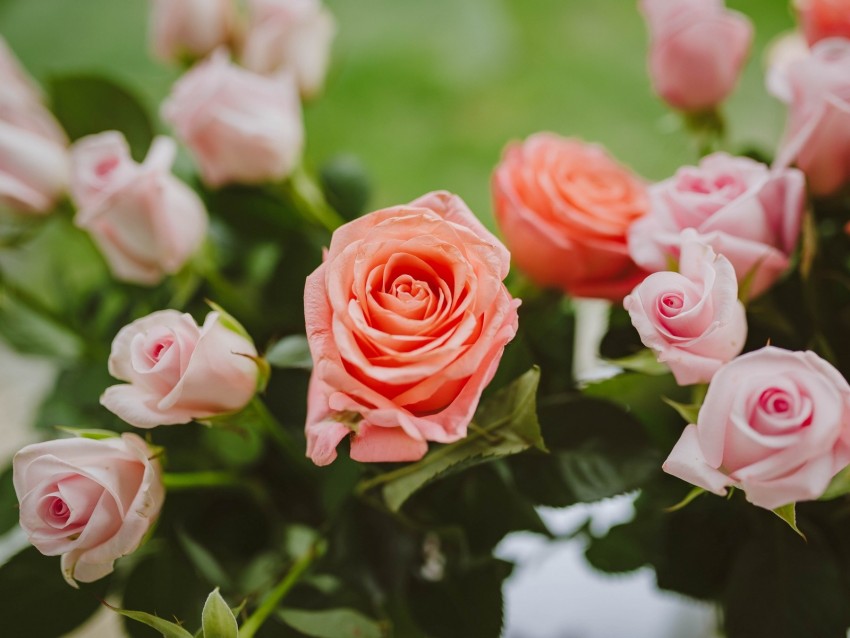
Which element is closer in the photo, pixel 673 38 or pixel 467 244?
pixel 467 244

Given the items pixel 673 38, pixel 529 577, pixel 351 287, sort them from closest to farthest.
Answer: pixel 351 287
pixel 673 38
pixel 529 577

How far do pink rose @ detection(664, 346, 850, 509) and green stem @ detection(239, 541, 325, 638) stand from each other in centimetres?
14

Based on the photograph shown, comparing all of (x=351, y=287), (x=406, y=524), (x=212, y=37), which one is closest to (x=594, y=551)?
(x=406, y=524)

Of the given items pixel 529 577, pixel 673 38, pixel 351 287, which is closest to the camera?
pixel 351 287

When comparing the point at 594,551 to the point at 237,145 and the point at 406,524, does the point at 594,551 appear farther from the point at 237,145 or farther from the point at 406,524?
the point at 237,145

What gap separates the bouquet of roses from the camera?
0.22m

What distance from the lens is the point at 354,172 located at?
380mm

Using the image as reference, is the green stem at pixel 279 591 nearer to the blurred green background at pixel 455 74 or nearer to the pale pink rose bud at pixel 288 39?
the pale pink rose bud at pixel 288 39

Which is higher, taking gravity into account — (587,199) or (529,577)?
(587,199)

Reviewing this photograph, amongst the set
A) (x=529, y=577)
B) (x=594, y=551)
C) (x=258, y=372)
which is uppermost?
(x=258, y=372)

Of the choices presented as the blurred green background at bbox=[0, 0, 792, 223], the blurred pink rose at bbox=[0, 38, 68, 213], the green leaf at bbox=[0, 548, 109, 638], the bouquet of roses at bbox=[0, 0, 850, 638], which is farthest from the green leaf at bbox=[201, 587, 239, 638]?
the blurred green background at bbox=[0, 0, 792, 223]

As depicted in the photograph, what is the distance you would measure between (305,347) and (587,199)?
0.40ft

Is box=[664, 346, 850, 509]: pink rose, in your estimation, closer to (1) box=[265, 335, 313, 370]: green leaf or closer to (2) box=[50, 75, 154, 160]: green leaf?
(1) box=[265, 335, 313, 370]: green leaf

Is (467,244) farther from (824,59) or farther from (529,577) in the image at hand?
(529,577)
